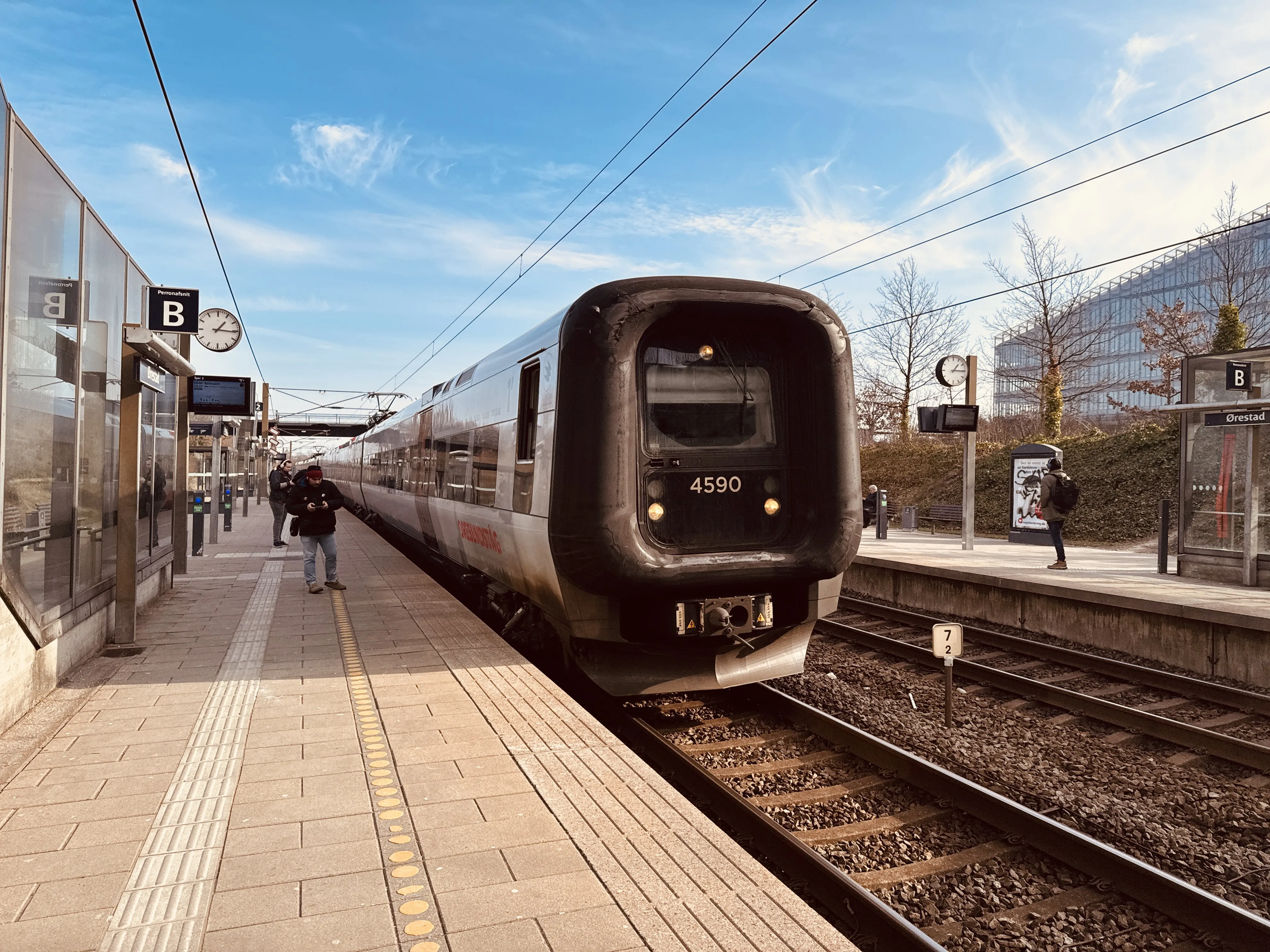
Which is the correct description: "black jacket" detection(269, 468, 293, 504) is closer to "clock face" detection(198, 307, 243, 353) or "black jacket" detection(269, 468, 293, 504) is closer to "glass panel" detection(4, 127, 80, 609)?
"clock face" detection(198, 307, 243, 353)

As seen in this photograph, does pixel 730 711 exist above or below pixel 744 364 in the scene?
below

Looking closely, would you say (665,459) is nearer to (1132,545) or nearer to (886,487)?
(1132,545)

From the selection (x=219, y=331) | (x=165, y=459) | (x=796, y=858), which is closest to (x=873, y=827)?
(x=796, y=858)

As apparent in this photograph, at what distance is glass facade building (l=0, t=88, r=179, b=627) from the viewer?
4.83 metres

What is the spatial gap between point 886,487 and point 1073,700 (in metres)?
21.6

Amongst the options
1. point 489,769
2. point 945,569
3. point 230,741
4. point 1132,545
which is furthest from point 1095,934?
point 1132,545

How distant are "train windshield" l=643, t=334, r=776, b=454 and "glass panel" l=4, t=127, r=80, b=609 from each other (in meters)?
3.65

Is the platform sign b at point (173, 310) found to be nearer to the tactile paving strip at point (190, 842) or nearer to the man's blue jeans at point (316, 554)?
the man's blue jeans at point (316, 554)

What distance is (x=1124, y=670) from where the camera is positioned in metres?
8.02

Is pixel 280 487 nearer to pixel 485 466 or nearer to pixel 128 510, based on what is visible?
pixel 128 510

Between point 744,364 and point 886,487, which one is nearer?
point 744,364

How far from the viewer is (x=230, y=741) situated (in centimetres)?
471

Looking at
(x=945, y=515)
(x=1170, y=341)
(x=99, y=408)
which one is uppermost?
(x=1170, y=341)

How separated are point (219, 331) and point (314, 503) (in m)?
3.58
